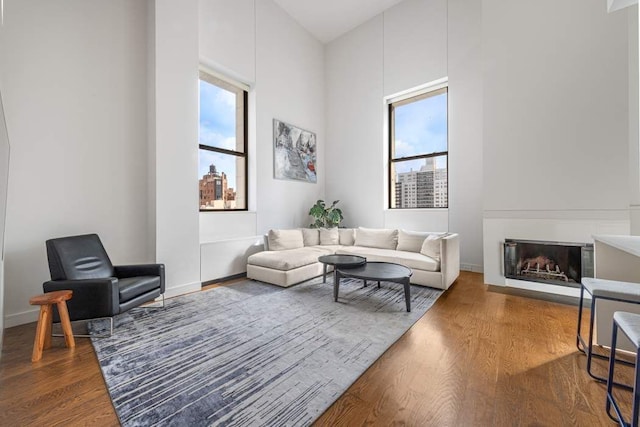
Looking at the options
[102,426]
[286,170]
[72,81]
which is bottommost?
[102,426]

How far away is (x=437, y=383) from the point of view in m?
1.67

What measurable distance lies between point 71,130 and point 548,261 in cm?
576

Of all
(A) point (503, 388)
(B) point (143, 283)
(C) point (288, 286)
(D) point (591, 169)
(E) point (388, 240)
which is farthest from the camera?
(E) point (388, 240)

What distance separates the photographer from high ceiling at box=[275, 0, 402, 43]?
508 cm

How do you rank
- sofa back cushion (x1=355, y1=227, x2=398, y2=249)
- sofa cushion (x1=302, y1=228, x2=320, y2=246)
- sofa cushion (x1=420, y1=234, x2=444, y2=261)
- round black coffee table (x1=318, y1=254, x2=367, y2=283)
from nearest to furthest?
round black coffee table (x1=318, y1=254, x2=367, y2=283) → sofa cushion (x1=420, y1=234, x2=444, y2=261) → sofa back cushion (x1=355, y1=227, x2=398, y2=249) → sofa cushion (x1=302, y1=228, x2=320, y2=246)

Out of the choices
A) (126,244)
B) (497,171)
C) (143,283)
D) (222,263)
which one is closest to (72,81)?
(126,244)

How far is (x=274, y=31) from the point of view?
200 inches

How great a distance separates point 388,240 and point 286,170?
7.88ft

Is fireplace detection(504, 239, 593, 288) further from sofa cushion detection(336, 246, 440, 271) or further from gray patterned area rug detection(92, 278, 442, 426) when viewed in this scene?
gray patterned area rug detection(92, 278, 442, 426)

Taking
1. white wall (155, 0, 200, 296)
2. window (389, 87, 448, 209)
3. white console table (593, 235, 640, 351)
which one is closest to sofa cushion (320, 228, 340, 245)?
window (389, 87, 448, 209)

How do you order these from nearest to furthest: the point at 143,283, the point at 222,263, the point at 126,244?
the point at 143,283 < the point at 126,244 < the point at 222,263

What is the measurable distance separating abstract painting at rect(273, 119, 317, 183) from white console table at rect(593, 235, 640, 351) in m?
4.44

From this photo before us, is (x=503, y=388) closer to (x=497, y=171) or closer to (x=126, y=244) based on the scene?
(x=497, y=171)

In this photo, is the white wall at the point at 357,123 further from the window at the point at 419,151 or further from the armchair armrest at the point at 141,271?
the armchair armrest at the point at 141,271
